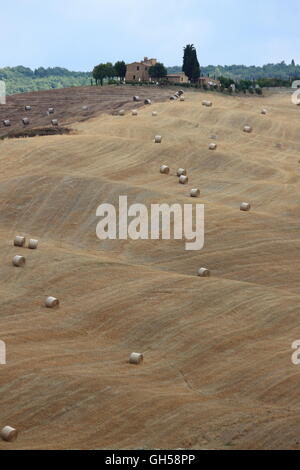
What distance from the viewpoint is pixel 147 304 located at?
37.8m

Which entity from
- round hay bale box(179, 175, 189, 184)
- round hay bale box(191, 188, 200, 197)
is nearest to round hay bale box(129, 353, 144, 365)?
round hay bale box(191, 188, 200, 197)

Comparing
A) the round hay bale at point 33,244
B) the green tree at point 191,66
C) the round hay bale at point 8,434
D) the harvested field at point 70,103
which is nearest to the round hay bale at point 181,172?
the round hay bale at point 33,244

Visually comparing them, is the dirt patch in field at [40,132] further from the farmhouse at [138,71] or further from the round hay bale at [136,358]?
the farmhouse at [138,71]

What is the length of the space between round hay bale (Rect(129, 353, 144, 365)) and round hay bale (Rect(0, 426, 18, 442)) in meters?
7.02

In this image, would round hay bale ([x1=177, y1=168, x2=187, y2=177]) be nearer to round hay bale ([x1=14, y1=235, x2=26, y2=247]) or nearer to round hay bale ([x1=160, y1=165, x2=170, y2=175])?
round hay bale ([x1=160, y1=165, x2=170, y2=175])

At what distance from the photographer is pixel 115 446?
2662cm

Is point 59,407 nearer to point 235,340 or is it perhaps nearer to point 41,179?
point 235,340

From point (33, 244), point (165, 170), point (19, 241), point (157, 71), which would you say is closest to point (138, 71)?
point (157, 71)

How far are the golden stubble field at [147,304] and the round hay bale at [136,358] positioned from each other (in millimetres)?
345

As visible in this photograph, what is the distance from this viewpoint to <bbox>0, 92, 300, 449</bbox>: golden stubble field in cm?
2794

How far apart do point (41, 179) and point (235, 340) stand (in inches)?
992

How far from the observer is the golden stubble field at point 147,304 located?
91.7ft
